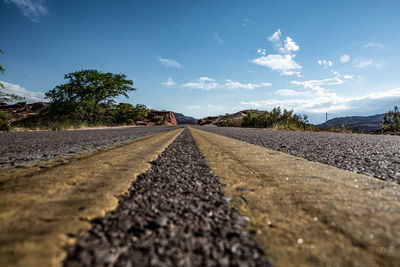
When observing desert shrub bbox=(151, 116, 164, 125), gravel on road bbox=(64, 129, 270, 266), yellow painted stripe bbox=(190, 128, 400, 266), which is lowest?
yellow painted stripe bbox=(190, 128, 400, 266)

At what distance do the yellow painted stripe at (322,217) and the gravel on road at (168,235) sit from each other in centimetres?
8

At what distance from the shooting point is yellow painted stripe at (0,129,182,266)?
0.46m

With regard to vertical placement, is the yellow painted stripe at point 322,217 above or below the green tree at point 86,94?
below

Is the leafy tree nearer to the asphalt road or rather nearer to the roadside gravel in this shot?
the asphalt road

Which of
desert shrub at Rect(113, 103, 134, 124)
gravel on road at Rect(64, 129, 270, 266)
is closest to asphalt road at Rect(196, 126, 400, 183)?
gravel on road at Rect(64, 129, 270, 266)

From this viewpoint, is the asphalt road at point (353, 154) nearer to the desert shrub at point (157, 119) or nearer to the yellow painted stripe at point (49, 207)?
the yellow painted stripe at point (49, 207)

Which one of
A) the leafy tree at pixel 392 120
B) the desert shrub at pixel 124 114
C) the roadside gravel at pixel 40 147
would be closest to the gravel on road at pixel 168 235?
the roadside gravel at pixel 40 147

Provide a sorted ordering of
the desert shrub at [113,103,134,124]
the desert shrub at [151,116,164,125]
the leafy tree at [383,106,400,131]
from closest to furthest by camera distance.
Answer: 1. the leafy tree at [383,106,400,131]
2. the desert shrub at [113,103,134,124]
3. the desert shrub at [151,116,164,125]

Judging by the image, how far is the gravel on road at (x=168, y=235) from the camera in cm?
48

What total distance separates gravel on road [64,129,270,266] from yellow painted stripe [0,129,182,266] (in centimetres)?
5

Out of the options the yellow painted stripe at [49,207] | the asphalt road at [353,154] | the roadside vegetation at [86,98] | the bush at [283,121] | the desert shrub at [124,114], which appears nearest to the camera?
the yellow painted stripe at [49,207]

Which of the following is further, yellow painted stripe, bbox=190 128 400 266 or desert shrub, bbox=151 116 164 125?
desert shrub, bbox=151 116 164 125

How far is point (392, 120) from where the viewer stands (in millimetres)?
11000

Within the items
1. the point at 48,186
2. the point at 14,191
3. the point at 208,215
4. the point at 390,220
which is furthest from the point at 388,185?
the point at 14,191
